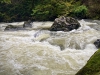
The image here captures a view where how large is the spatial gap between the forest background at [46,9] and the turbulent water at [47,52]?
528cm

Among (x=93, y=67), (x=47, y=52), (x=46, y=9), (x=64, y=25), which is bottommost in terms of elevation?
(x=47, y=52)

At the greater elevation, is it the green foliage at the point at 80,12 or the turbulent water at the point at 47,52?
the green foliage at the point at 80,12

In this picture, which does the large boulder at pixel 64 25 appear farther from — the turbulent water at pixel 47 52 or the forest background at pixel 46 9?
the forest background at pixel 46 9

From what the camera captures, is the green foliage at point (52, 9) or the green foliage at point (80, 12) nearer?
the green foliage at point (80, 12)

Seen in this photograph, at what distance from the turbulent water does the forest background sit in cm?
528

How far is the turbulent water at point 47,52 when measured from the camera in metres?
7.73

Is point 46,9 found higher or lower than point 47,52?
higher

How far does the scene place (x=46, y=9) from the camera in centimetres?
1947

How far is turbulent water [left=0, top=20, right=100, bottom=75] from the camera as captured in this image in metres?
7.73

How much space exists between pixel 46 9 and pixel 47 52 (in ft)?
34.1

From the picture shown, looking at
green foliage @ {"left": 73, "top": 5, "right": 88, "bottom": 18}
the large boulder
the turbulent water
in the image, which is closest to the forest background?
green foliage @ {"left": 73, "top": 5, "right": 88, "bottom": 18}

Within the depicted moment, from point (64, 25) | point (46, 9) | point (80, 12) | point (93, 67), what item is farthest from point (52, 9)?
point (93, 67)

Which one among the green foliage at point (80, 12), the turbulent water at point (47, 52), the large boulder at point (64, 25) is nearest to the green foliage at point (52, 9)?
the green foliage at point (80, 12)

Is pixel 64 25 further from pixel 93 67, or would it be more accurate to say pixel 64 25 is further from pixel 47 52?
pixel 93 67
